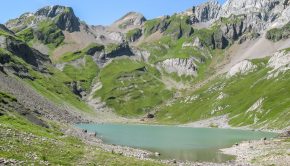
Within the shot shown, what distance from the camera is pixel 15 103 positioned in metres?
93.6

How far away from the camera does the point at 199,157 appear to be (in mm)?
86250

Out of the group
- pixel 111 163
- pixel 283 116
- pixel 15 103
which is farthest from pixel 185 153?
pixel 283 116

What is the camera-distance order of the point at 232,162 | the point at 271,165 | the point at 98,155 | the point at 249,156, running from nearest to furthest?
the point at 98,155 < the point at 271,165 < the point at 232,162 < the point at 249,156

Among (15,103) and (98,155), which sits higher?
(15,103)

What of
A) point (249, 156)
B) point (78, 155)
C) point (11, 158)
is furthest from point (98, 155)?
point (249, 156)

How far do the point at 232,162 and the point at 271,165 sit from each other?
1053 centimetres

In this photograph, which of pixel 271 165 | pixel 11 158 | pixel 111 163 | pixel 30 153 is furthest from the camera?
pixel 271 165

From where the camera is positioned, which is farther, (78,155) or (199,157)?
(199,157)

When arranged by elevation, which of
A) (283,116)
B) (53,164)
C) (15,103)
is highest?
(283,116)

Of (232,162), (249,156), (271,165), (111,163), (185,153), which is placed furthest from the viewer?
(185,153)

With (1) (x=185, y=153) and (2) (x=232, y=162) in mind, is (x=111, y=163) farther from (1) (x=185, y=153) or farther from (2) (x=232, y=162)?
(1) (x=185, y=153)

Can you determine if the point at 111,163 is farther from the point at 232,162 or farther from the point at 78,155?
the point at 232,162

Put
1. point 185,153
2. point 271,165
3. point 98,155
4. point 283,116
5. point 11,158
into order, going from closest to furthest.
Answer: point 11,158 < point 98,155 < point 271,165 < point 185,153 < point 283,116

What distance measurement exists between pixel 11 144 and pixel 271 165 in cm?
4406
